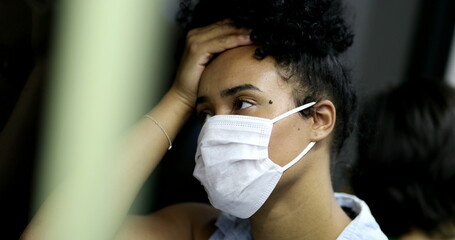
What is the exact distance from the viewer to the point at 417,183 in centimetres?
218

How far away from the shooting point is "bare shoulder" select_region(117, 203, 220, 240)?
1743 mm

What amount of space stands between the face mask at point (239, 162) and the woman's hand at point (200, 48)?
20 cm

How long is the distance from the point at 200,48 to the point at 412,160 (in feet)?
3.17

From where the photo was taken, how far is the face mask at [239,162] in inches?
60.9

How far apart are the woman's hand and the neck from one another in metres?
0.40

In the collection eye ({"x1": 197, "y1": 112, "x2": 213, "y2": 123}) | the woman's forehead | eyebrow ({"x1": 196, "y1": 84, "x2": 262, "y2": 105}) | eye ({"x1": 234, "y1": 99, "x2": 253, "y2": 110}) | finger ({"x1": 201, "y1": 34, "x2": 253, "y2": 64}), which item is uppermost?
finger ({"x1": 201, "y1": 34, "x2": 253, "y2": 64})

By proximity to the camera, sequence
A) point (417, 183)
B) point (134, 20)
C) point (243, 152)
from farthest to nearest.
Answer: point (417, 183) → point (134, 20) → point (243, 152)

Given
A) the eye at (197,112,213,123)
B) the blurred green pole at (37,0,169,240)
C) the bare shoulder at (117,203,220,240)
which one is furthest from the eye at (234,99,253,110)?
the bare shoulder at (117,203,220,240)

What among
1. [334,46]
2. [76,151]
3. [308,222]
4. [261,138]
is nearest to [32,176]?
[76,151]

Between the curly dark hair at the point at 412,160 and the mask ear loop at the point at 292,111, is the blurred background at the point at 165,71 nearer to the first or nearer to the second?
the curly dark hair at the point at 412,160

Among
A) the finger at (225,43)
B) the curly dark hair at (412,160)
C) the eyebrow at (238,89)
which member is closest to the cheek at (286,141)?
the eyebrow at (238,89)

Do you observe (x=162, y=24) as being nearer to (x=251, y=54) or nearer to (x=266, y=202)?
(x=251, y=54)

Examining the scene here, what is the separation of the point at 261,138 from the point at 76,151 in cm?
54

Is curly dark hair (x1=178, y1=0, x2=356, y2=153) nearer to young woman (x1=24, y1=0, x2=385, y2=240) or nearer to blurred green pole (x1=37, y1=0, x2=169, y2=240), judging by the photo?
young woman (x1=24, y1=0, x2=385, y2=240)
